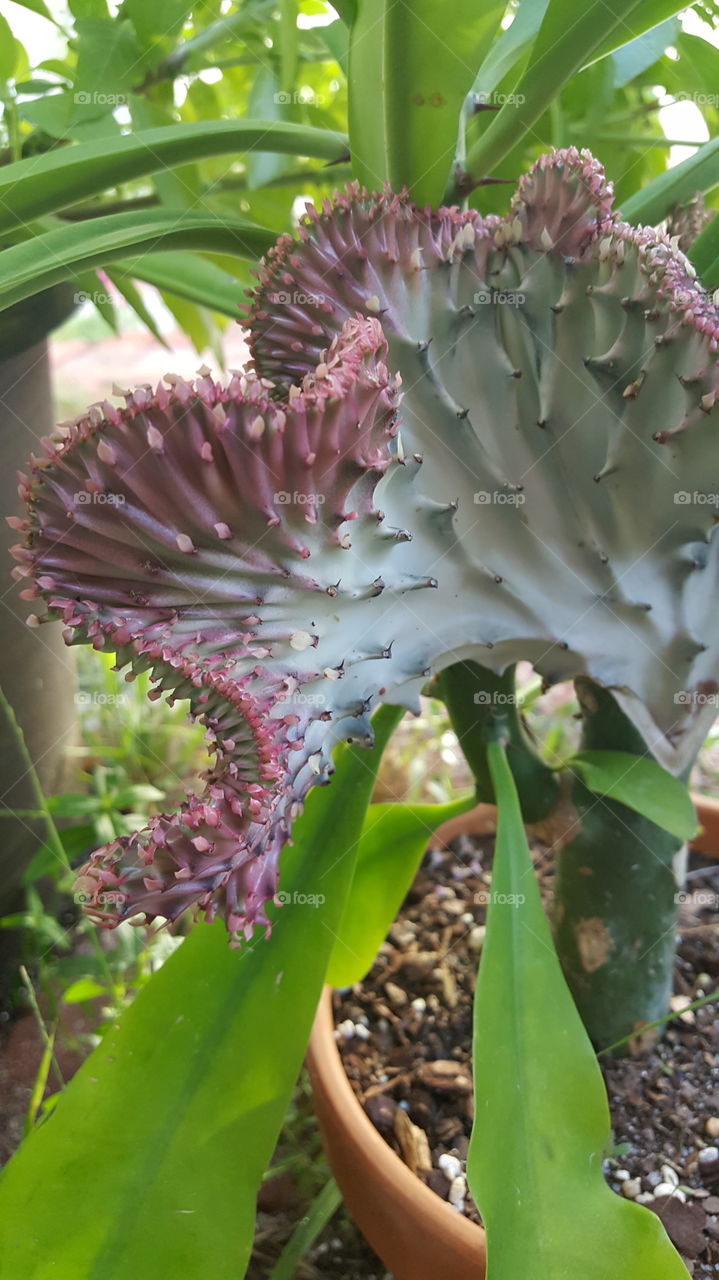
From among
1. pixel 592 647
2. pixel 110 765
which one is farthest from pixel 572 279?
pixel 110 765

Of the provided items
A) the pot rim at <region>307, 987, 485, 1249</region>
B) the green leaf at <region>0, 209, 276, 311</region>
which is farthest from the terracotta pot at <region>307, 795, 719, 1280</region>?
the green leaf at <region>0, 209, 276, 311</region>

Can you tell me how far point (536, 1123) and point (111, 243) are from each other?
0.62 m

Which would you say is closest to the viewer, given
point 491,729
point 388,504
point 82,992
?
point 388,504

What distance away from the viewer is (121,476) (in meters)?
0.45

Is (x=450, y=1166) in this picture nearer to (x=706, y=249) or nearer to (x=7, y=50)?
(x=706, y=249)

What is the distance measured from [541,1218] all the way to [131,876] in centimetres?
31

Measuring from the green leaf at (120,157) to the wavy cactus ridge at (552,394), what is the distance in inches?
5.7

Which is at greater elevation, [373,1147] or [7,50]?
[7,50]

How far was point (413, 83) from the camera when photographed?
0.61m

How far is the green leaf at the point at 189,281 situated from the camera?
0.84 meters

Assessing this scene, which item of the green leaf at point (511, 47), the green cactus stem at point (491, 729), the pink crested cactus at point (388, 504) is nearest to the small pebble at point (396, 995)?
the green cactus stem at point (491, 729)

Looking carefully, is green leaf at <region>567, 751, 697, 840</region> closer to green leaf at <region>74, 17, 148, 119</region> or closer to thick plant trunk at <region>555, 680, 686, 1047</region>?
thick plant trunk at <region>555, 680, 686, 1047</region>

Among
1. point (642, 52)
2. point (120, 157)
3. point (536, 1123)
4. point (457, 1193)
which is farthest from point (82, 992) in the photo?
point (642, 52)

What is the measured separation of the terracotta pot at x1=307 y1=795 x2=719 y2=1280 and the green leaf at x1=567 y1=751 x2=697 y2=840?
297 mm
